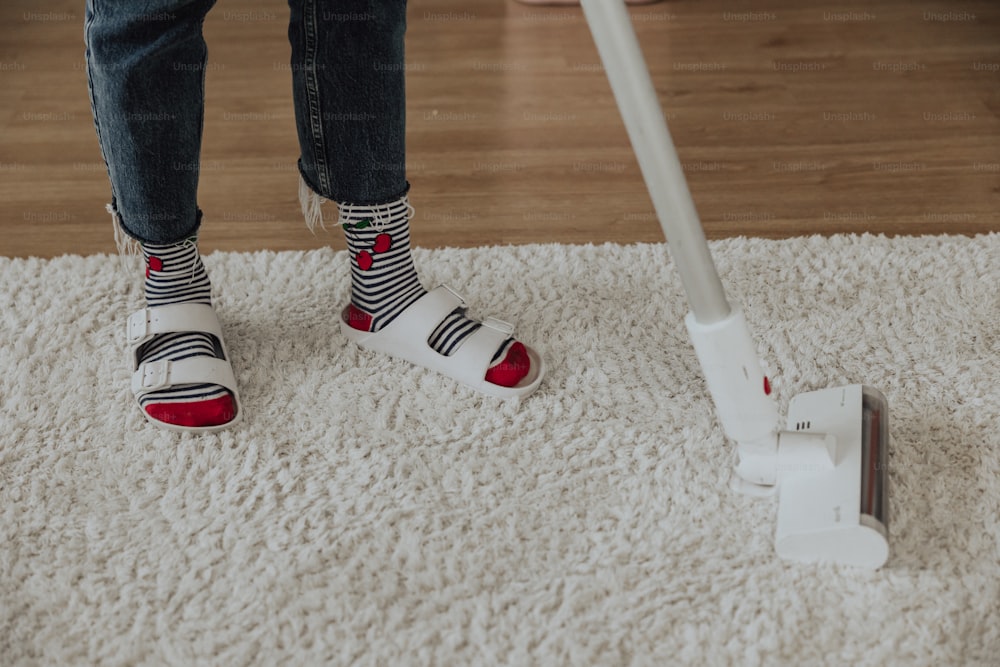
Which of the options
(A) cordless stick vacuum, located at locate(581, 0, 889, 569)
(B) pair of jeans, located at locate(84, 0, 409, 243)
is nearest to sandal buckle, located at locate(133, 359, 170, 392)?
(B) pair of jeans, located at locate(84, 0, 409, 243)

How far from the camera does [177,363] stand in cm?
102

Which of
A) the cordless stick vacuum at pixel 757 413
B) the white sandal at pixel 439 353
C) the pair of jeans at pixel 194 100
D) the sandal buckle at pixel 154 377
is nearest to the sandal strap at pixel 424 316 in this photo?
the white sandal at pixel 439 353

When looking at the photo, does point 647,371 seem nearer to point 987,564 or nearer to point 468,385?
point 468,385

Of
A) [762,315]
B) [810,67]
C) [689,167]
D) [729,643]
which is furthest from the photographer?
[810,67]

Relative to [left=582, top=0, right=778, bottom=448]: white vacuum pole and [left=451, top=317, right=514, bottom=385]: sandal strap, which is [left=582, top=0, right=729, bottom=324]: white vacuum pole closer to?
[left=582, top=0, right=778, bottom=448]: white vacuum pole

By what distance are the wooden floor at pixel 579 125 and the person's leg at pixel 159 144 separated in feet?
0.98

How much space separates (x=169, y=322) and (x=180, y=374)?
0.07 meters

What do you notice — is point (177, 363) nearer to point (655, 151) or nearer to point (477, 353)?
point (477, 353)

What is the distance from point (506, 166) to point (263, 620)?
89 cm

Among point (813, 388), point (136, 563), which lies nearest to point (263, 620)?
point (136, 563)

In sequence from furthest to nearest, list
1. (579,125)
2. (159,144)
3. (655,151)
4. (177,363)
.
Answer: (579,125)
(177,363)
(159,144)
(655,151)

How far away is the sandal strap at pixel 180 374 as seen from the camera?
1004 millimetres

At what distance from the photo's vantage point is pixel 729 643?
0.77 metres

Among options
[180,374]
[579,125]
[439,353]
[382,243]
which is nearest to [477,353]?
[439,353]
